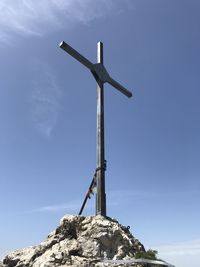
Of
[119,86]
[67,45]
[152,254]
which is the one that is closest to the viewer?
[152,254]

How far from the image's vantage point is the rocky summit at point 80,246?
1165cm

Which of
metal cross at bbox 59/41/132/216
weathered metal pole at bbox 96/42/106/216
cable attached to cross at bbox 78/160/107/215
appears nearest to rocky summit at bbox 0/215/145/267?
weathered metal pole at bbox 96/42/106/216

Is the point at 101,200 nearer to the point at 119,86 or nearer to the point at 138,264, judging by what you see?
the point at 138,264

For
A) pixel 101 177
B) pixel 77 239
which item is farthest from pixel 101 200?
pixel 77 239

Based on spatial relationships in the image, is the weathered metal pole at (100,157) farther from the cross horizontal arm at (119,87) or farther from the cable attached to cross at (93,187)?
the cross horizontal arm at (119,87)

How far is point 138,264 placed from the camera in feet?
38.2

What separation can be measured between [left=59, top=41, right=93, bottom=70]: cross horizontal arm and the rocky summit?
7066 mm

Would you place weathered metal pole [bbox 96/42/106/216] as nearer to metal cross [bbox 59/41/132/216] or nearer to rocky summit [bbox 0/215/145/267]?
metal cross [bbox 59/41/132/216]

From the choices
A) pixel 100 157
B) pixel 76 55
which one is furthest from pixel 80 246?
pixel 76 55

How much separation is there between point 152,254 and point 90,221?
2.71m

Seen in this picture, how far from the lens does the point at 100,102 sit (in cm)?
1617

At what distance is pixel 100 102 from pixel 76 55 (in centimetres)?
244

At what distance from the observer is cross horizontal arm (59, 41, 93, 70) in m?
15.4

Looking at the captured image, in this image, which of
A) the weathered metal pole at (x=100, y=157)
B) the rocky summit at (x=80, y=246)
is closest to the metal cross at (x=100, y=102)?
the weathered metal pole at (x=100, y=157)
